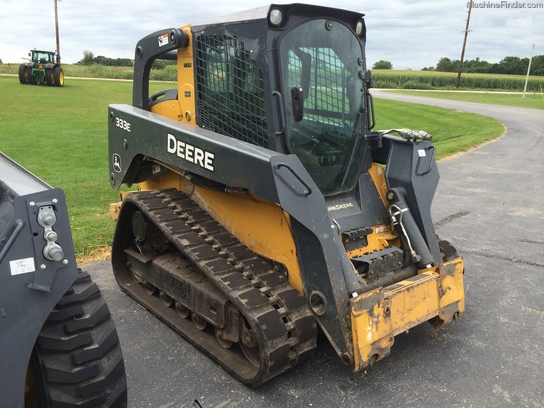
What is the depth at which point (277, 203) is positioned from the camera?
3279 mm

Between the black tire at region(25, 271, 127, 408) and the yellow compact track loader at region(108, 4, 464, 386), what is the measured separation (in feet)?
3.21

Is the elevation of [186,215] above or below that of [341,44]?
below

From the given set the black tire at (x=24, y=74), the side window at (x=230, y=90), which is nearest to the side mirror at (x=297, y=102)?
the side window at (x=230, y=90)

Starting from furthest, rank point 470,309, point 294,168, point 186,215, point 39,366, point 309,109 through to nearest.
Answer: point 470,309 → point 186,215 → point 309,109 → point 294,168 → point 39,366

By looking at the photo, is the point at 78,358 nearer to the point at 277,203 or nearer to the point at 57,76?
the point at 277,203

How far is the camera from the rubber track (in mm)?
3307

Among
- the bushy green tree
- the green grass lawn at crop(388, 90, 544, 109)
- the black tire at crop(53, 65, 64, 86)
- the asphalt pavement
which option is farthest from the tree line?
the asphalt pavement

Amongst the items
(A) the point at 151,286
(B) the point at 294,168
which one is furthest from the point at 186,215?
(B) the point at 294,168

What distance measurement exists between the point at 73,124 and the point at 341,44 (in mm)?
15534

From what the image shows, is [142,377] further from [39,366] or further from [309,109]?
[309,109]

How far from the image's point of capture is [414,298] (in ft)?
12.2

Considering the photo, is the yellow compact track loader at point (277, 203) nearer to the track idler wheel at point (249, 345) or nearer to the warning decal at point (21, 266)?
the track idler wheel at point (249, 345)

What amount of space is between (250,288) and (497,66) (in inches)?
3419

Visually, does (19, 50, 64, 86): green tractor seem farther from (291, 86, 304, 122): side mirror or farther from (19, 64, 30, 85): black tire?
(291, 86, 304, 122): side mirror
